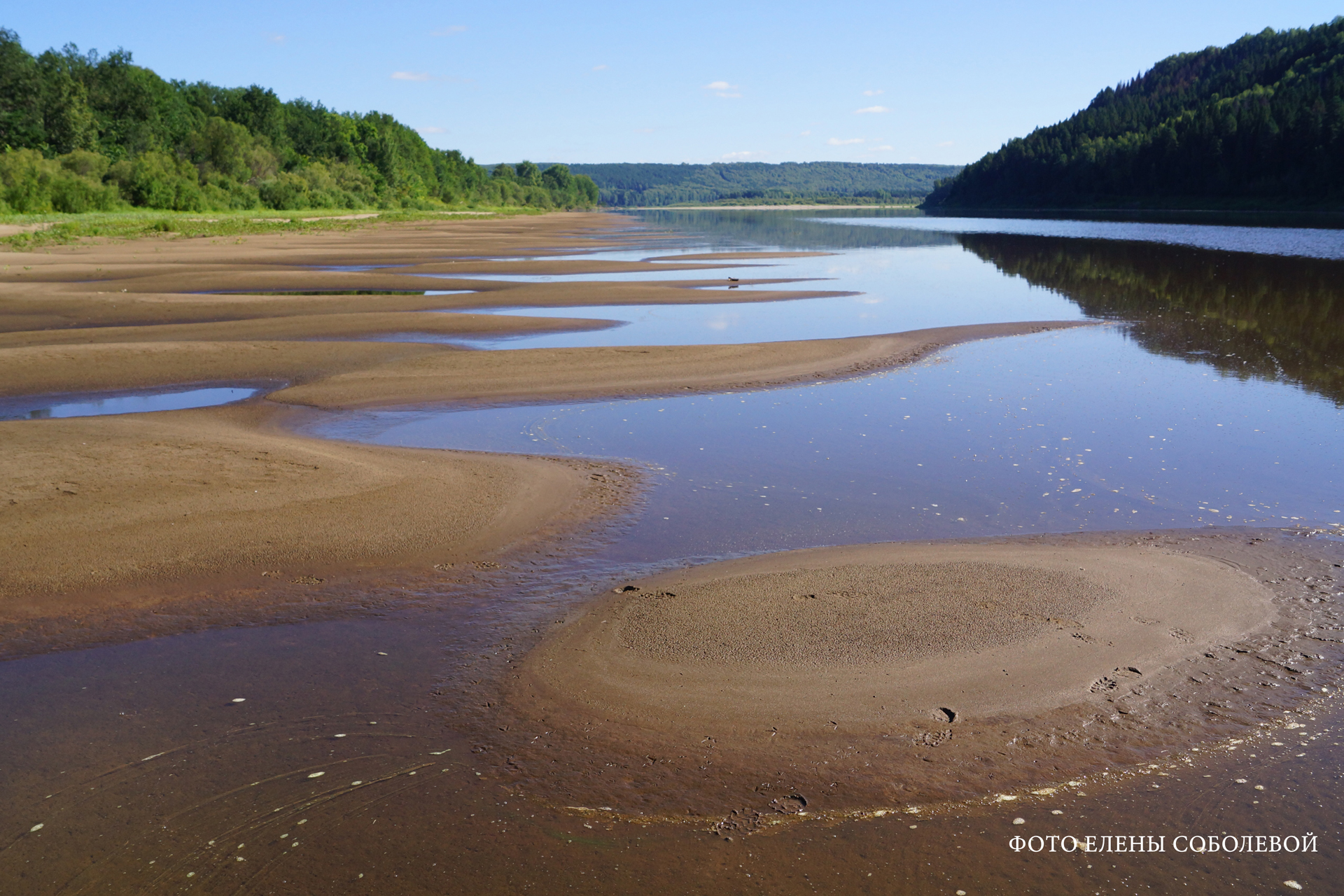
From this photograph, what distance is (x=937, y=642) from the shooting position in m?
6.66

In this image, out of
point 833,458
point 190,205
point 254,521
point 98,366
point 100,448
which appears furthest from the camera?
point 190,205

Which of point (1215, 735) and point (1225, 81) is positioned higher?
point (1225, 81)

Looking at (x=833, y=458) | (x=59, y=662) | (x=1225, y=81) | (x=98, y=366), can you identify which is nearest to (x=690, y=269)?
(x=98, y=366)

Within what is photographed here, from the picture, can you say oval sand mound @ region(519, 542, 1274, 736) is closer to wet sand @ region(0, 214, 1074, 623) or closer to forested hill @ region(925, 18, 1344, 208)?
wet sand @ region(0, 214, 1074, 623)

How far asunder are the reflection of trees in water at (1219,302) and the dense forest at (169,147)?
6038 centimetres

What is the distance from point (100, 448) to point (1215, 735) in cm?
1132

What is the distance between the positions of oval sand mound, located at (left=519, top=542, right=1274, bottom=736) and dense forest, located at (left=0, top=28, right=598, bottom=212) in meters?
65.3

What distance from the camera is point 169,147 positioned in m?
96.1

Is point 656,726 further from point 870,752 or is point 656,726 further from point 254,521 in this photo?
point 254,521

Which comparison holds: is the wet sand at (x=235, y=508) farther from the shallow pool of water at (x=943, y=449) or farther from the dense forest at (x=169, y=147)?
the dense forest at (x=169, y=147)

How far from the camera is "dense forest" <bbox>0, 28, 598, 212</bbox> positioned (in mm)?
70000

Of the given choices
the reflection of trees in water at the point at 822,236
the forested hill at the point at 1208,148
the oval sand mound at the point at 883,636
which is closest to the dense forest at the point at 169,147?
the reflection of trees in water at the point at 822,236

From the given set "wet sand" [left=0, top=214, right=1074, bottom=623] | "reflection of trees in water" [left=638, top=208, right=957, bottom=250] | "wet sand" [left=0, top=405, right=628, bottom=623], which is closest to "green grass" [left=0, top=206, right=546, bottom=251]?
"wet sand" [left=0, top=214, right=1074, bottom=623]

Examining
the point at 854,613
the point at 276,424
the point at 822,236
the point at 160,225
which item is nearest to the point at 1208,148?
the point at 822,236
